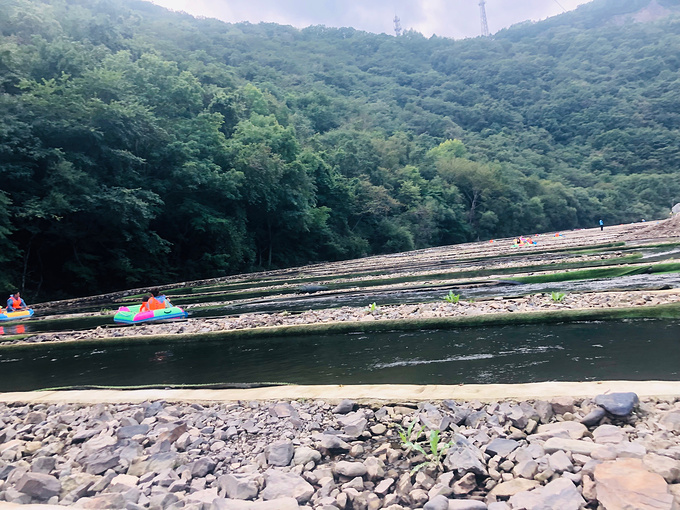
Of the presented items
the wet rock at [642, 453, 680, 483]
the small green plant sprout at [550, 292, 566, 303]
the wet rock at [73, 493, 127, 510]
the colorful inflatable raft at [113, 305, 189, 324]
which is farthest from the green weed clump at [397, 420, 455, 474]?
the colorful inflatable raft at [113, 305, 189, 324]

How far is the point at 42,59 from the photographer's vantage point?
103ft

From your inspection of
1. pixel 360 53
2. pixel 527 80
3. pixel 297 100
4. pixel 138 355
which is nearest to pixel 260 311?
Answer: pixel 138 355

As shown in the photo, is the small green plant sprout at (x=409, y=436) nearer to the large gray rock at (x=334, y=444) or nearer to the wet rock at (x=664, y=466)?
the large gray rock at (x=334, y=444)

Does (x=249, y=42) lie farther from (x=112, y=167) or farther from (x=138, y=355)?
(x=138, y=355)

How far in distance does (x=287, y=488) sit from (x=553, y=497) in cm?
199

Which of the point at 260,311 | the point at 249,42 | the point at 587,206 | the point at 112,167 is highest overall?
the point at 249,42

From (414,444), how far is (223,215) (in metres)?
35.0

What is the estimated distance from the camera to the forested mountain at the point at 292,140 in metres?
28.3

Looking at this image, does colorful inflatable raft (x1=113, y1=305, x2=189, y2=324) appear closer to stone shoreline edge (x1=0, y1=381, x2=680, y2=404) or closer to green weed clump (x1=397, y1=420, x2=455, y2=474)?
stone shoreline edge (x1=0, y1=381, x2=680, y2=404)

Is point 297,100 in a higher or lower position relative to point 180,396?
higher

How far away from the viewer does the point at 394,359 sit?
8047mm

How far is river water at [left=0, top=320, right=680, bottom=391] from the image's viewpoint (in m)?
6.67

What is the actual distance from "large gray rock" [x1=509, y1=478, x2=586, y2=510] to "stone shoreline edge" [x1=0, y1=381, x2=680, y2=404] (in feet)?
4.65

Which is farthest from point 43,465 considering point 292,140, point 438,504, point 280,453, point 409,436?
point 292,140
